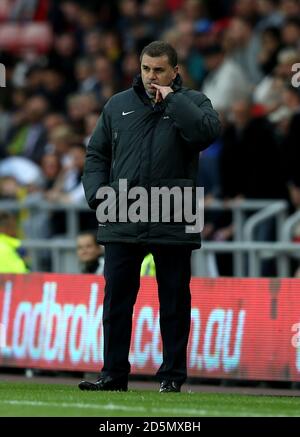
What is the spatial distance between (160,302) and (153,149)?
112 cm

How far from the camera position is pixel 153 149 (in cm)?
1066

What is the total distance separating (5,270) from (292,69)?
376 centimetres

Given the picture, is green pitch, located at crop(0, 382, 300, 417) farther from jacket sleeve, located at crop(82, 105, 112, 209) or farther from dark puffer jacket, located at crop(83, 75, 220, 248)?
jacket sleeve, located at crop(82, 105, 112, 209)

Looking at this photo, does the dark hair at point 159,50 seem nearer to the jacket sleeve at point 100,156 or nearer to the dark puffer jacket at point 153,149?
the dark puffer jacket at point 153,149

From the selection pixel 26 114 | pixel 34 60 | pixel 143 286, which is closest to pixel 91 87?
pixel 26 114

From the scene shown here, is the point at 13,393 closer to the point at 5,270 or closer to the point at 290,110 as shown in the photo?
the point at 5,270

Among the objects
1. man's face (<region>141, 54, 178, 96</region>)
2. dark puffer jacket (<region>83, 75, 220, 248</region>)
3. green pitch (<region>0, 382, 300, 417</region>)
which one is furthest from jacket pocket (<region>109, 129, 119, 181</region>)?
green pitch (<region>0, 382, 300, 417</region>)

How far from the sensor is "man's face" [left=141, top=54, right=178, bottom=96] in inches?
418

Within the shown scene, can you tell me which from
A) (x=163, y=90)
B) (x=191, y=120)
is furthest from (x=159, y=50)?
(x=191, y=120)

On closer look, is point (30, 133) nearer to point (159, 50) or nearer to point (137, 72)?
point (137, 72)

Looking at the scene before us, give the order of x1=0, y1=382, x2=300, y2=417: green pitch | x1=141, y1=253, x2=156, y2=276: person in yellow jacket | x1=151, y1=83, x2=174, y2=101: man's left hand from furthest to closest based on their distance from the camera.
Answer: x1=141, y1=253, x2=156, y2=276: person in yellow jacket, x1=151, y1=83, x2=174, y2=101: man's left hand, x1=0, y1=382, x2=300, y2=417: green pitch

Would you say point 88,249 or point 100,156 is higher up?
point 100,156

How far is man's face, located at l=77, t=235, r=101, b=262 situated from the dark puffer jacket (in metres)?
3.74

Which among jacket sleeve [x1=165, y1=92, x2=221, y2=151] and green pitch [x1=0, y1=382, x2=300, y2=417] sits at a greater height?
jacket sleeve [x1=165, y1=92, x2=221, y2=151]
